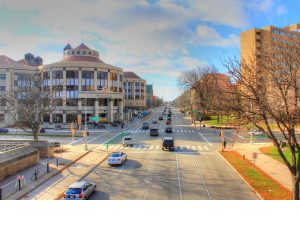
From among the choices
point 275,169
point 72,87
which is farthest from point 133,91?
point 275,169

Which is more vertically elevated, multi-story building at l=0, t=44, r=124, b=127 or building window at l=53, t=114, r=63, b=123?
multi-story building at l=0, t=44, r=124, b=127

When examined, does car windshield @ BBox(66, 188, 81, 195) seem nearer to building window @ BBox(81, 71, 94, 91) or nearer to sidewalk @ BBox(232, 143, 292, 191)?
sidewalk @ BBox(232, 143, 292, 191)

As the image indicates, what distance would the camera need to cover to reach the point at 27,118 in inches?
1227

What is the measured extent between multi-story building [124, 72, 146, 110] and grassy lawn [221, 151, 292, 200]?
103021 millimetres

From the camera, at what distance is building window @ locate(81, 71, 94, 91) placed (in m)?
67.6

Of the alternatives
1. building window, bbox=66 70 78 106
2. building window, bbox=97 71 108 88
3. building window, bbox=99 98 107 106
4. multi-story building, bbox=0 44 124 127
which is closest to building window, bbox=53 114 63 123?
multi-story building, bbox=0 44 124 127

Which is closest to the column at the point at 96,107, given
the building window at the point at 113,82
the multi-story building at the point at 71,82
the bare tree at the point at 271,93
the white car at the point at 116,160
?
the multi-story building at the point at 71,82

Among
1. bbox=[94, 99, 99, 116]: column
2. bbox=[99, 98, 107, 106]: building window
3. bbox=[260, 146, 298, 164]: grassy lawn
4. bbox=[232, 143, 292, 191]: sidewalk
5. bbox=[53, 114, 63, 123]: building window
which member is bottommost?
bbox=[232, 143, 292, 191]: sidewalk

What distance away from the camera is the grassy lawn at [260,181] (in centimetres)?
1434

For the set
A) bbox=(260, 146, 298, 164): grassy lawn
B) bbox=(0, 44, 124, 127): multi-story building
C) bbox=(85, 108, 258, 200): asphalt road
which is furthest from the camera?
bbox=(0, 44, 124, 127): multi-story building

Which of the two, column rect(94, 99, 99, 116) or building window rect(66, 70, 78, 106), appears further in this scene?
column rect(94, 99, 99, 116)

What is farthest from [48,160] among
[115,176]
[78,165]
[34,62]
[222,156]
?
[34,62]

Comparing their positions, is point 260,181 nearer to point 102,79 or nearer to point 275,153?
point 275,153

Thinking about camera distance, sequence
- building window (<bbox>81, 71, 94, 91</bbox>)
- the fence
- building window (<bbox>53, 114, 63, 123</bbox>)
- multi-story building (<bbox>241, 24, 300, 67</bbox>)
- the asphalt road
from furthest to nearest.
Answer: building window (<bbox>53, 114, 63, 123</bbox>)
building window (<bbox>81, 71, 94, 91</bbox>)
the fence
the asphalt road
multi-story building (<bbox>241, 24, 300, 67</bbox>)
